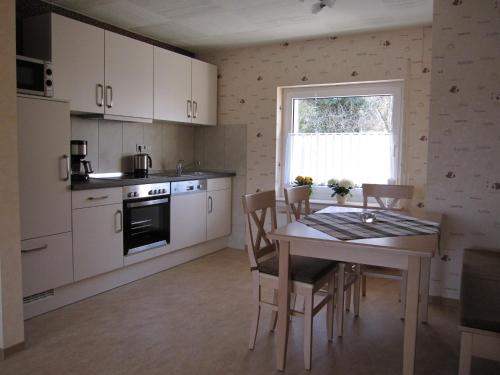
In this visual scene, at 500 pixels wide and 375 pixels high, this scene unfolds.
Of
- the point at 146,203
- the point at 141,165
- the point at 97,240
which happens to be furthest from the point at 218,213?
the point at 97,240

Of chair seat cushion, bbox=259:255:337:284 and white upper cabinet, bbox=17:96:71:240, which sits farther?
white upper cabinet, bbox=17:96:71:240

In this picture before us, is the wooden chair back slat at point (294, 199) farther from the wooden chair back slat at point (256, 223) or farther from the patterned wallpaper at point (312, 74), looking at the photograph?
the patterned wallpaper at point (312, 74)

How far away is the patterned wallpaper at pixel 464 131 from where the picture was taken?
2.89 metres

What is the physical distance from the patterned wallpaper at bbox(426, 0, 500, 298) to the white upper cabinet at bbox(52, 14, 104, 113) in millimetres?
2620

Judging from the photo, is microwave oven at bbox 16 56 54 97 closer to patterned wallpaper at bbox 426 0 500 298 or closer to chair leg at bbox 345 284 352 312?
chair leg at bbox 345 284 352 312

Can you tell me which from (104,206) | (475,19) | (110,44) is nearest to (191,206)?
(104,206)

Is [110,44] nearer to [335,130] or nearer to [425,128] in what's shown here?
[335,130]

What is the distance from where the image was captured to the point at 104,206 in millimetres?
3197

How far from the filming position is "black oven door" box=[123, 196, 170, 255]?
344 centimetres

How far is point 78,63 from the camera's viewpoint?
3.17 meters

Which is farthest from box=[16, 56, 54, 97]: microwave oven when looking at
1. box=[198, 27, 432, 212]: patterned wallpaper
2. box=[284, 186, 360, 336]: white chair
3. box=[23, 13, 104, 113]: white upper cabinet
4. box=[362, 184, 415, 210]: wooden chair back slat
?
box=[362, 184, 415, 210]: wooden chair back slat

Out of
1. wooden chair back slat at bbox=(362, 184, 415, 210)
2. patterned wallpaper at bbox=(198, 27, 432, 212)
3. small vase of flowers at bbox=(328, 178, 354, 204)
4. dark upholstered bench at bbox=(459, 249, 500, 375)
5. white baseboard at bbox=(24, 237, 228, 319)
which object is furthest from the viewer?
small vase of flowers at bbox=(328, 178, 354, 204)

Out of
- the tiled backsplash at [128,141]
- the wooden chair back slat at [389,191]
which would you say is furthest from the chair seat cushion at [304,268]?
the tiled backsplash at [128,141]

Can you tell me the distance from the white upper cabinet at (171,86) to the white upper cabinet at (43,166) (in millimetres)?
1285
